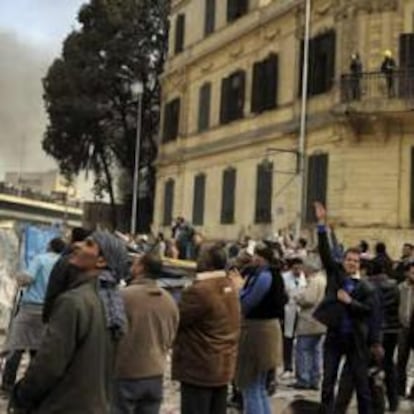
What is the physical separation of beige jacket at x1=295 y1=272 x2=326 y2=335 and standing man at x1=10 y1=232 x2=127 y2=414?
22.7 ft

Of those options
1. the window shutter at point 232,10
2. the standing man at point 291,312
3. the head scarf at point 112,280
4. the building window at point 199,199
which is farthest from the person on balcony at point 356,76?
the head scarf at point 112,280

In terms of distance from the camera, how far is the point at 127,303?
6.29m

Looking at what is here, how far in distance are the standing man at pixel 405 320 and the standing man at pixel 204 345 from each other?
4614mm

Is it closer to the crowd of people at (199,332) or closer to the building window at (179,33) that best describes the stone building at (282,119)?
the building window at (179,33)

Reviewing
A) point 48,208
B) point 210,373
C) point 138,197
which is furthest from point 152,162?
point 210,373

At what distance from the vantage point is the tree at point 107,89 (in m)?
42.8

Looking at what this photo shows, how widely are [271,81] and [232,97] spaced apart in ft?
9.74

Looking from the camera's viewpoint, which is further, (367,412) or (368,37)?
(368,37)

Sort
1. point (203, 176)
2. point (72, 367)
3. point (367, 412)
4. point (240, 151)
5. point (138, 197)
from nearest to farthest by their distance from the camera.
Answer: point (72, 367) → point (367, 412) → point (240, 151) → point (203, 176) → point (138, 197)

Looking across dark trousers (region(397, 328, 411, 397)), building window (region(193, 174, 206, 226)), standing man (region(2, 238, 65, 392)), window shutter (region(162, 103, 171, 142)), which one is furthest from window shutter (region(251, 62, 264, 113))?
standing man (region(2, 238, 65, 392))

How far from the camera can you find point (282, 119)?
29.3 meters

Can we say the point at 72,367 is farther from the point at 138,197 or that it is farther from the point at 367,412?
the point at 138,197

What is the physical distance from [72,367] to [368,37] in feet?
73.5

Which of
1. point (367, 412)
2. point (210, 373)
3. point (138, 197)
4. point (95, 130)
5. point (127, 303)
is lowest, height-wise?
point (367, 412)
